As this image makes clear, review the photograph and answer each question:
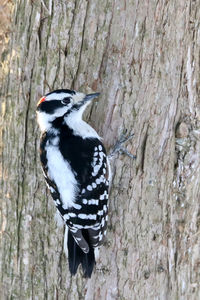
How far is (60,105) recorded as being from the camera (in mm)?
4004

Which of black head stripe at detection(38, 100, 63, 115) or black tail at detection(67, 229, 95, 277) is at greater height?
black head stripe at detection(38, 100, 63, 115)

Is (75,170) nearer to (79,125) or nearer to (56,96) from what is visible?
(79,125)

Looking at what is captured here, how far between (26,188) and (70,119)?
0.69 metres

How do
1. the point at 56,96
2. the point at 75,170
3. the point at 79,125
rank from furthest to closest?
the point at 79,125
the point at 75,170
the point at 56,96

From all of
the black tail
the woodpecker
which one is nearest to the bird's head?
the woodpecker

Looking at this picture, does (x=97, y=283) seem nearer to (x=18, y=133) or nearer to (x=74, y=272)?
(x=74, y=272)

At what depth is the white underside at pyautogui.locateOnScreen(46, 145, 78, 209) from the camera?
12.8 ft

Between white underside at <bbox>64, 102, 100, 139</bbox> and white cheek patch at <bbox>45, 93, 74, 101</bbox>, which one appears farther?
white underside at <bbox>64, 102, 100, 139</bbox>

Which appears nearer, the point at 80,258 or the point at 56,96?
the point at 56,96

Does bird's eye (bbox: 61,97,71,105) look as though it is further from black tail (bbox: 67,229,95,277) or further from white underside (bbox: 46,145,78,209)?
black tail (bbox: 67,229,95,277)

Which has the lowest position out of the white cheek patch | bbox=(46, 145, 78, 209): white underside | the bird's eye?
bbox=(46, 145, 78, 209): white underside

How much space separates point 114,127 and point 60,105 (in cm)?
50

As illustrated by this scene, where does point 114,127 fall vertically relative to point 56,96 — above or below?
below

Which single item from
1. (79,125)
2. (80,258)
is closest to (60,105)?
(79,125)
